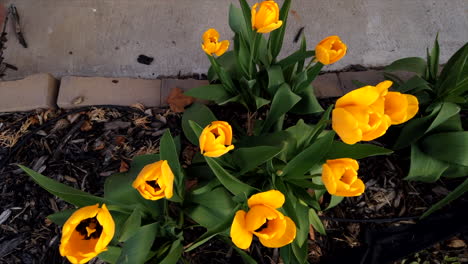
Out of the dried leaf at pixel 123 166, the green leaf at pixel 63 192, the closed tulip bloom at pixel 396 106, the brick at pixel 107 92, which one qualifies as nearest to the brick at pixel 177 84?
the brick at pixel 107 92

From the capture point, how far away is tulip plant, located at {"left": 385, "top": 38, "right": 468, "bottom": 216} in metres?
1.33

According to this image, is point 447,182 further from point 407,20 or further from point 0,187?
point 0,187

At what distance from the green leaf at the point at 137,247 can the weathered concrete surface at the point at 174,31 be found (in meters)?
1.10

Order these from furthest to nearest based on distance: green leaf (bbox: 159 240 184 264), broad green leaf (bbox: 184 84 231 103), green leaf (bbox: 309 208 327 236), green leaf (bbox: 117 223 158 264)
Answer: broad green leaf (bbox: 184 84 231 103)
green leaf (bbox: 309 208 327 236)
green leaf (bbox: 159 240 184 264)
green leaf (bbox: 117 223 158 264)

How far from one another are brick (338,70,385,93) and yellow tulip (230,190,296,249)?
1.08 metres

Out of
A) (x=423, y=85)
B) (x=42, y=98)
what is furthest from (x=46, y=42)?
(x=423, y=85)

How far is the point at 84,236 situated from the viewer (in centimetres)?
85

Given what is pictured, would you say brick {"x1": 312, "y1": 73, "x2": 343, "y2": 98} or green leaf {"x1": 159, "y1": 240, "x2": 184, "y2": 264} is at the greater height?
brick {"x1": 312, "y1": 73, "x2": 343, "y2": 98}

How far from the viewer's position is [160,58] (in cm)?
202

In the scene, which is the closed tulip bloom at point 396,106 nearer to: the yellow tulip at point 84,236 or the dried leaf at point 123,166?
the yellow tulip at point 84,236

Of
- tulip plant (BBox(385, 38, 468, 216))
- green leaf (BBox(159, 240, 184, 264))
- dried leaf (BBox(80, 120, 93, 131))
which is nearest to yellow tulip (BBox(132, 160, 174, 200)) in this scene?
green leaf (BBox(159, 240, 184, 264))

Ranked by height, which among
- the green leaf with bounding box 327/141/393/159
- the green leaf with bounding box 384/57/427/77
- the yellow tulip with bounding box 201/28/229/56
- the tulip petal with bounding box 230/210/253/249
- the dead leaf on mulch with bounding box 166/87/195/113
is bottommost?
the dead leaf on mulch with bounding box 166/87/195/113

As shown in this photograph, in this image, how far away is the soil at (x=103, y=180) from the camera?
58.5 inches

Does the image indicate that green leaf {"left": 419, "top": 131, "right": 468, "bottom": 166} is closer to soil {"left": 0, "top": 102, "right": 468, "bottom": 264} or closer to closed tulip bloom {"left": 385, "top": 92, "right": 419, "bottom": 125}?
soil {"left": 0, "top": 102, "right": 468, "bottom": 264}
